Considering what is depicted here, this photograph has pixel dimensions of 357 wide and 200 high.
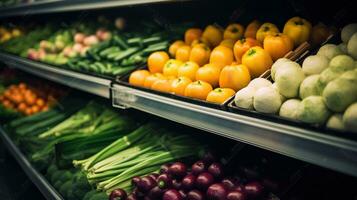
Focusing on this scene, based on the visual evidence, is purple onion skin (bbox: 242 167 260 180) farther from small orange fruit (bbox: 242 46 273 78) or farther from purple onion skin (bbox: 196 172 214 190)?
small orange fruit (bbox: 242 46 273 78)

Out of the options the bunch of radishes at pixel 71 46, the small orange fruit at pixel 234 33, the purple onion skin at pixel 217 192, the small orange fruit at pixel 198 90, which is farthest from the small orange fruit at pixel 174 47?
the bunch of radishes at pixel 71 46

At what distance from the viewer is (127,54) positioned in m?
2.40

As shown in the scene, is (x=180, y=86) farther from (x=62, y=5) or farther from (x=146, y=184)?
(x=62, y=5)

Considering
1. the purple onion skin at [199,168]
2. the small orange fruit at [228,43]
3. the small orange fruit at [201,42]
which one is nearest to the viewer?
the purple onion skin at [199,168]

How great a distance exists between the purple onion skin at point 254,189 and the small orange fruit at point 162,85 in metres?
0.56

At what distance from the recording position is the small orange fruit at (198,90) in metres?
1.51

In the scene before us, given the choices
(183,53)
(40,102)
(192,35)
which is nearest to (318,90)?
(183,53)

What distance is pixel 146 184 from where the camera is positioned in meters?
1.61

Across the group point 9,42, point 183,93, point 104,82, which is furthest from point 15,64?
point 183,93

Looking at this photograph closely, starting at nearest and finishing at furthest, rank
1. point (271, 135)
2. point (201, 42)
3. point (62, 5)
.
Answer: point (271, 135)
point (201, 42)
point (62, 5)

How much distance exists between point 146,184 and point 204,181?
280 millimetres

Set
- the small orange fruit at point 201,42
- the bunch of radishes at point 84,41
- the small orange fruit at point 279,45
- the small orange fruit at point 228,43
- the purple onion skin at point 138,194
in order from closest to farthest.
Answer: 1. the small orange fruit at point 279,45
2. the purple onion skin at point 138,194
3. the small orange fruit at point 228,43
4. the small orange fruit at point 201,42
5. the bunch of radishes at point 84,41

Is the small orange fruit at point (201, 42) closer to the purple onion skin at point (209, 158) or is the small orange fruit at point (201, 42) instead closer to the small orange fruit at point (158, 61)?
the small orange fruit at point (158, 61)

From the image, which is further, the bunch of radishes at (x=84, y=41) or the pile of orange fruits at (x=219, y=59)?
the bunch of radishes at (x=84, y=41)
